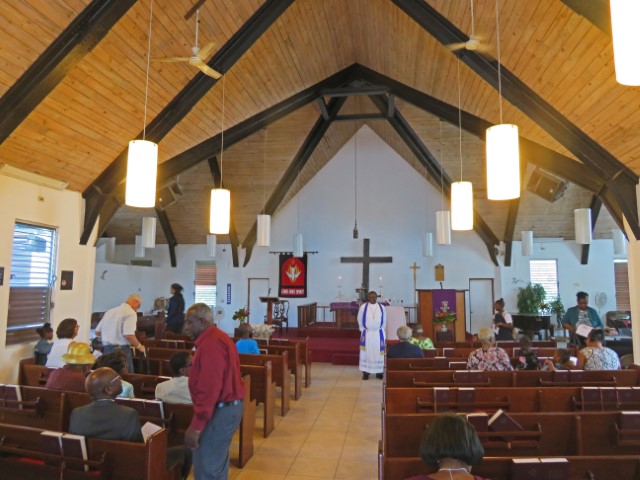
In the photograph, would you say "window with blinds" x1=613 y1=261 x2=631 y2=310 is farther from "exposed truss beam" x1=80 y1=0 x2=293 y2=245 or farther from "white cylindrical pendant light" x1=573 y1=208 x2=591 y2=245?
"exposed truss beam" x1=80 y1=0 x2=293 y2=245

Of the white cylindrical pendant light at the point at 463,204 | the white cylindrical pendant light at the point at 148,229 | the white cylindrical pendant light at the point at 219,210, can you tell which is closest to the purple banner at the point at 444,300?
the white cylindrical pendant light at the point at 463,204

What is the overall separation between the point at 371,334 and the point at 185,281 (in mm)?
8042

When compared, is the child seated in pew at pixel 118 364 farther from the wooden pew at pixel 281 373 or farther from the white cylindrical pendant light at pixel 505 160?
the white cylindrical pendant light at pixel 505 160

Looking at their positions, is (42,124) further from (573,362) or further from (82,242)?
(573,362)

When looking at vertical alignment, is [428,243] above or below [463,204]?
above

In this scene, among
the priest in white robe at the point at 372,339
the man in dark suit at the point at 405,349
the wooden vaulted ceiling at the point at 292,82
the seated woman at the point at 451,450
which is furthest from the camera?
the priest in white robe at the point at 372,339

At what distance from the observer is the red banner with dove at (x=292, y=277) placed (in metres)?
13.0

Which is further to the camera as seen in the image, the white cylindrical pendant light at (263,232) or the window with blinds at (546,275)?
the window with blinds at (546,275)

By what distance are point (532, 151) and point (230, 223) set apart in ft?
26.9

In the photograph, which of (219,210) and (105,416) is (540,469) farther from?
(219,210)

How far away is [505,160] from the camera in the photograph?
3.28 m

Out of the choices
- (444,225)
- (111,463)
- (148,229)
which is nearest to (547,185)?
(444,225)

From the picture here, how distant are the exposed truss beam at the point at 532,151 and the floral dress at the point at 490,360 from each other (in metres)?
3.19

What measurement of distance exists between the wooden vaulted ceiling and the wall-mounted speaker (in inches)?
13.2
